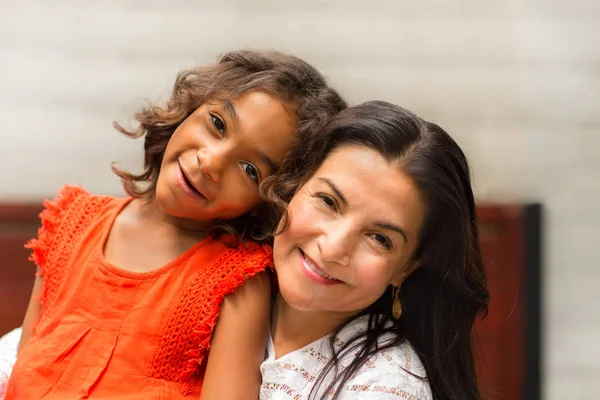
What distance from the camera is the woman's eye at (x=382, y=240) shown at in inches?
56.0

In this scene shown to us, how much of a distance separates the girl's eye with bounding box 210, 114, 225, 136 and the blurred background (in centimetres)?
96

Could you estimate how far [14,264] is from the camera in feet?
7.77

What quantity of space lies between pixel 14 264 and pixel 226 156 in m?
1.19

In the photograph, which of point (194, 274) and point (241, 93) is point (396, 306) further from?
point (241, 93)

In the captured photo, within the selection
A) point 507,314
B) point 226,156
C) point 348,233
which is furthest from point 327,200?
point 507,314

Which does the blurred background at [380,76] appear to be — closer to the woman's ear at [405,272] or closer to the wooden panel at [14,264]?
the wooden panel at [14,264]

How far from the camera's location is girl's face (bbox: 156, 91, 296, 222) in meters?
1.50

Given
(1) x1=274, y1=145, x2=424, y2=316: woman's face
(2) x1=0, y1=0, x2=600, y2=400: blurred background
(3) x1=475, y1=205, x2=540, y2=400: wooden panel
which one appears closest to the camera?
(1) x1=274, y1=145, x2=424, y2=316: woman's face

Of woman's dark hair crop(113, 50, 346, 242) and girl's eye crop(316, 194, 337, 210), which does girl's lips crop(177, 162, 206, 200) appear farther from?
girl's eye crop(316, 194, 337, 210)

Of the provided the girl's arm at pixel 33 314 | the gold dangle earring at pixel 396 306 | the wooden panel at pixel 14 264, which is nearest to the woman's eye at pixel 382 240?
the gold dangle earring at pixel 396 306

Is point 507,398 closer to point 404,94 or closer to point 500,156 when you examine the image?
point 500,156

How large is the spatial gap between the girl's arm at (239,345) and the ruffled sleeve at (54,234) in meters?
0.44

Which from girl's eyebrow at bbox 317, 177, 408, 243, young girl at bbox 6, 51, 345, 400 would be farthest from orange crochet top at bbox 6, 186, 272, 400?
girl's eyebrow at bbox 317, 177, 408, 243

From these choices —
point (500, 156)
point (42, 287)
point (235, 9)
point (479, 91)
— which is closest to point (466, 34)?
point (479, 91)
